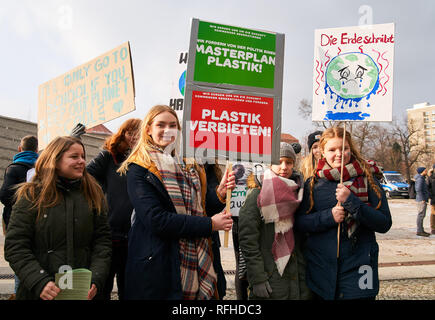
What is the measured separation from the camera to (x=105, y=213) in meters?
2.39

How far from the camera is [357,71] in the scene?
273 cm

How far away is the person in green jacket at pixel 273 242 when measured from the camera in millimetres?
2408

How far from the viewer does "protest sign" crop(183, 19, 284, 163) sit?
89.6 inches

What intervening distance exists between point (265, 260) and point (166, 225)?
0.93 meters

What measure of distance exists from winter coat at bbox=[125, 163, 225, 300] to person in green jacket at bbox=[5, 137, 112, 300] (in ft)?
1.24

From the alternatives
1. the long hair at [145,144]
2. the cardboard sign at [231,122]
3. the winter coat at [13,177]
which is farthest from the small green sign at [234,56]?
the winter coat at [13,177]

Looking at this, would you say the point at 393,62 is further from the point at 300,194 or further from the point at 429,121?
the point at 429,121

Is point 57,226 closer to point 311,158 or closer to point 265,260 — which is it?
point 265,260

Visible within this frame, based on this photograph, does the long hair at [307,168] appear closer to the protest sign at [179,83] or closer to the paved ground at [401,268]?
the protest sign at [179,83]

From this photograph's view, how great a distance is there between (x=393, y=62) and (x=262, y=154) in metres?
1.40

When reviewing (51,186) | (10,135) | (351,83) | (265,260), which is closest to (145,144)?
(51,186)

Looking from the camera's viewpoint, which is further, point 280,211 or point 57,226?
point 280,211
